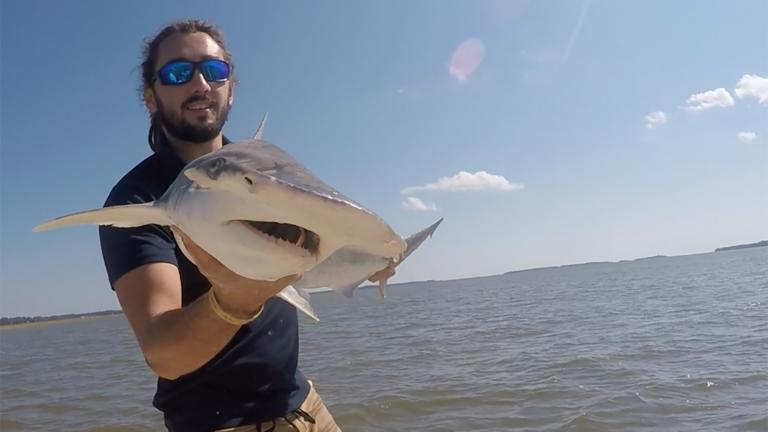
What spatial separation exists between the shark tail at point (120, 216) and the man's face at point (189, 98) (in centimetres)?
111

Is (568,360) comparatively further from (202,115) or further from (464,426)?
(202,115)

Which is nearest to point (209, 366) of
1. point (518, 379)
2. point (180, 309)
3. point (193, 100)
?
point (180, 309)

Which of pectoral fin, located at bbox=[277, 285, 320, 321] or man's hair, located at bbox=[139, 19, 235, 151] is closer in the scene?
pectoral fin, located at bbox=[277, 285, 320, 321]

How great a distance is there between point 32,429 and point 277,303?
370 inches

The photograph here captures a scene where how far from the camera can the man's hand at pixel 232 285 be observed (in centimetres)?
150

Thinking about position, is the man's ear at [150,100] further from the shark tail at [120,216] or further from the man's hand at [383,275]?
the man's hand at [383,275]

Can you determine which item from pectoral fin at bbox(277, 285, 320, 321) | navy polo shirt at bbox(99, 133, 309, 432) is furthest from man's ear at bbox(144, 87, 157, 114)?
pectoral fin at bbox(277, 285, 320, 321)

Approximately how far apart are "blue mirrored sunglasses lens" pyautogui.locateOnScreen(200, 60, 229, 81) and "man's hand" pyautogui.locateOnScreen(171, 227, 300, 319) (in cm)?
141

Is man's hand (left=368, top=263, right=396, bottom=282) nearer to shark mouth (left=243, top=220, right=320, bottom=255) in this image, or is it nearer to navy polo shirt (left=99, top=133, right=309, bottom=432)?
navy polo shirt (left=99, top=133, right=309, bottom=432)

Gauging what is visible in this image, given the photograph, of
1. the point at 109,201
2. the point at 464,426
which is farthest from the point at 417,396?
the point at 109,201

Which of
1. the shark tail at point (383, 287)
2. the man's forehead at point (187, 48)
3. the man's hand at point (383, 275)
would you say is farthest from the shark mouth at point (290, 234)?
the man's forehead at point (187, 48)

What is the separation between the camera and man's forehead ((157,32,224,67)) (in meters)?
2.68

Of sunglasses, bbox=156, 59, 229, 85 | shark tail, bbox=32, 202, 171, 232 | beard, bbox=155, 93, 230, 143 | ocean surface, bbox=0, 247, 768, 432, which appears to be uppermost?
sunglasses, bbox=156, 59, 229, 85

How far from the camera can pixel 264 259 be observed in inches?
53.2
